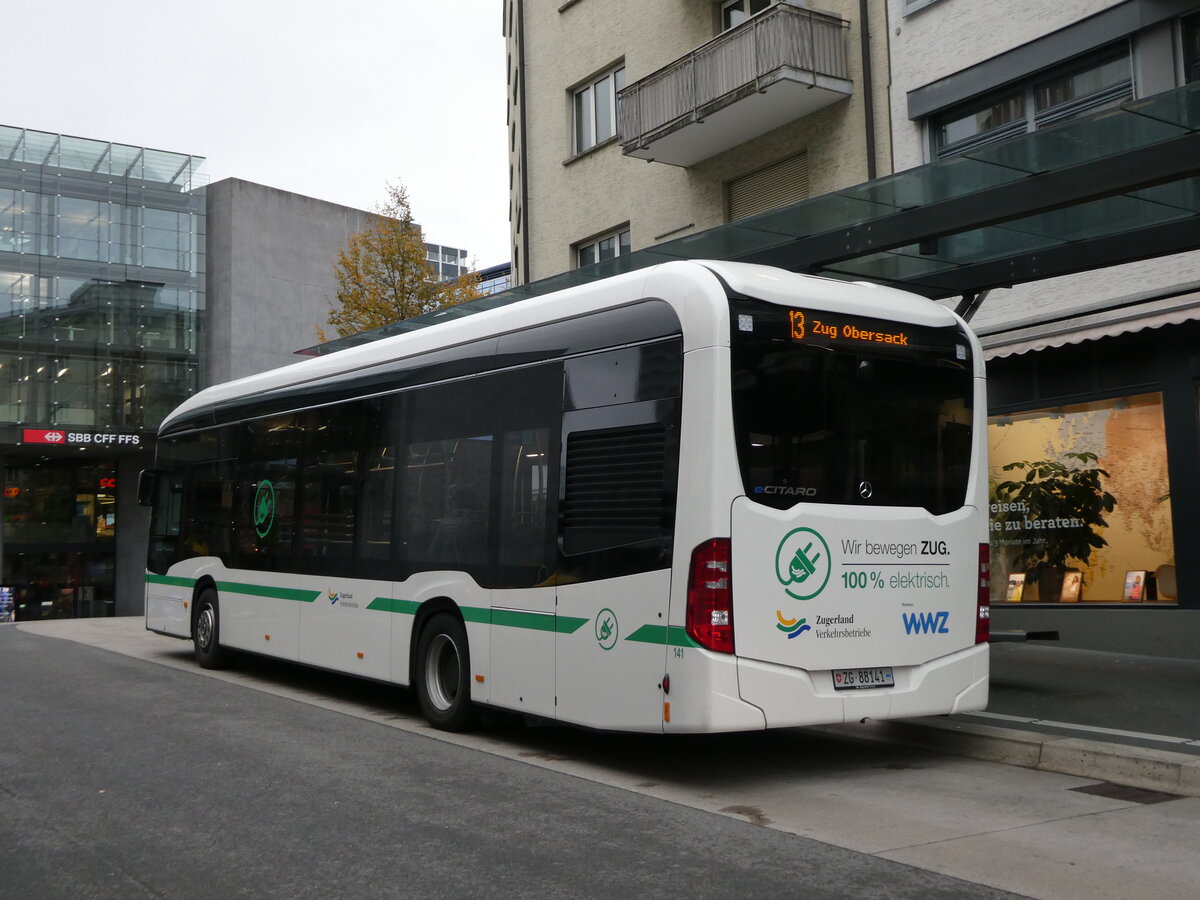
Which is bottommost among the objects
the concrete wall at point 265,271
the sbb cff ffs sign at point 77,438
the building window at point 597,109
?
the sbb cff ffs sign at point 77,438

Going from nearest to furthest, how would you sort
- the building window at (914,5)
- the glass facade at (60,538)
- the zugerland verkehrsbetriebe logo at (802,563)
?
1. the zugerland verkehrsbetriebe logo at (802,563)
2. the building window at (914,5)
3. the glass facade at (60,538)

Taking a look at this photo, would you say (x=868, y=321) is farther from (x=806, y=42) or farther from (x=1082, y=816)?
(x=806, y=42)

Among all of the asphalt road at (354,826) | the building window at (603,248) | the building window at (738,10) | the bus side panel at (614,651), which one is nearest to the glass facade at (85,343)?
the building window at (603,248)

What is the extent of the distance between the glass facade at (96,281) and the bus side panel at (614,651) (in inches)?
1624

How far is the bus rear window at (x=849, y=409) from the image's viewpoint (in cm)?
733

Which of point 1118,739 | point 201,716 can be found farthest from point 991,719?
point 201,716

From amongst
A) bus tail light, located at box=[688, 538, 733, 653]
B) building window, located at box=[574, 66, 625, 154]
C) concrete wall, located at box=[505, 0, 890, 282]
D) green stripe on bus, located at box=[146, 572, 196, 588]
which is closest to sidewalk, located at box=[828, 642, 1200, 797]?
bus tail light, located at box=[688, 538, 733, 653]

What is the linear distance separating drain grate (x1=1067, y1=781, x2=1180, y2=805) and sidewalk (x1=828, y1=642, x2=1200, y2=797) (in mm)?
46

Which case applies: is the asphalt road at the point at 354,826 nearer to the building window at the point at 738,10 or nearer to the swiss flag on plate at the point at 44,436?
the building window at the point at 738,10

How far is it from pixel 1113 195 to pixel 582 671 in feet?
17.3

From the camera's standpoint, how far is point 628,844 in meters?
5.95

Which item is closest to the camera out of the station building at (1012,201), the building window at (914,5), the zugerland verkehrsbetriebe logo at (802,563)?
the zugerland verkehrsbetriebe logo at (802,563)

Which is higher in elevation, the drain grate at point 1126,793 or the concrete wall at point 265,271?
the concrete wall at point 265,271

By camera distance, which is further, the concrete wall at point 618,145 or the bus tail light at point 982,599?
the concrete wall at point 618,145
